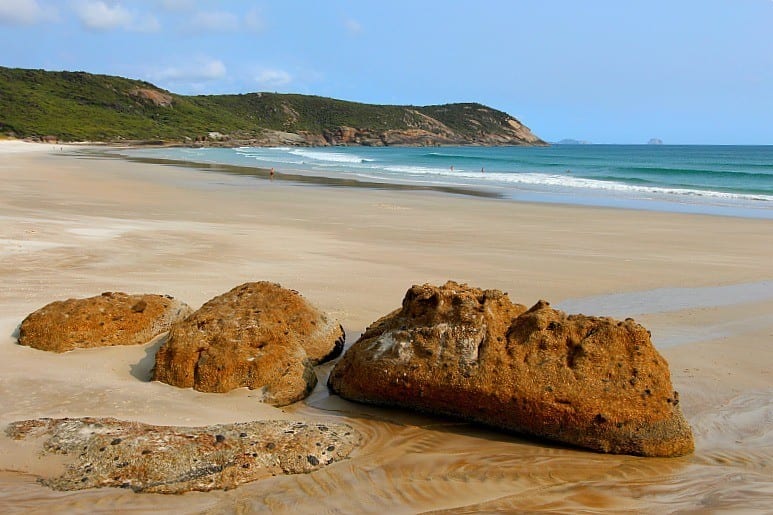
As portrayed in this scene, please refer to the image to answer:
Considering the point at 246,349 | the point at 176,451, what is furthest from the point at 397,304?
the point at 176,451

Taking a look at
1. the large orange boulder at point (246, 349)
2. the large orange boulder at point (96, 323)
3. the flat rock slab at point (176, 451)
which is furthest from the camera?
the large orange boulder at point (96, 323)

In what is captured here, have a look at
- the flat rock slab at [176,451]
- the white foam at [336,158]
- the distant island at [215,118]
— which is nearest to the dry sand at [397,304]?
the flat rock slab at [176,451]

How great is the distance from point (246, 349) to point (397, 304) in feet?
9.53

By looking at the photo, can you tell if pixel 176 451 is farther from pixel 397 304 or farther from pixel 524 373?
pixel 397 304

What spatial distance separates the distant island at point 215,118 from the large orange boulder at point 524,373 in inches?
3439

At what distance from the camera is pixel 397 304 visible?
809 centimetres

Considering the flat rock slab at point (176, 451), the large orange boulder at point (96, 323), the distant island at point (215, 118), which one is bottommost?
the flat rock slab at point (176, 451)

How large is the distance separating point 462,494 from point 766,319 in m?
5.59

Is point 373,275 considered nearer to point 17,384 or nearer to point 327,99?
point 17,384

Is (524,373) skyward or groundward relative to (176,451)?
skyward

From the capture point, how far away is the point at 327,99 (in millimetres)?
173375

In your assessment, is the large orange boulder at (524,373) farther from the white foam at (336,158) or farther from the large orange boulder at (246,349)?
the white foam at (336,158)

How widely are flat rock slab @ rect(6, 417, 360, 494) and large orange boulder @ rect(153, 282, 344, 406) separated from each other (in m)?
0.85

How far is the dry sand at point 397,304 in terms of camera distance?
393cm
